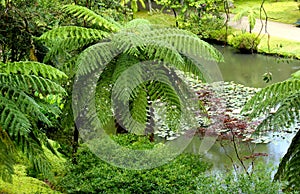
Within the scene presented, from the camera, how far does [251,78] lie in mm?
9523

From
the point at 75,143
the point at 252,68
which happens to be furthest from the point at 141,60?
the point at 252,68

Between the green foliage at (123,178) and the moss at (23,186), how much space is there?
0.56 feet

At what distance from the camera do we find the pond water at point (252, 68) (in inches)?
367

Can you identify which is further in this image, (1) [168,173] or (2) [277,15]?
(2) [277,15]

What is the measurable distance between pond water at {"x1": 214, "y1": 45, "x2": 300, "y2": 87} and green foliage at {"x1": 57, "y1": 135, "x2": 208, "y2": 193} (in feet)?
17.6

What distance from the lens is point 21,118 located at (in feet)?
6.81

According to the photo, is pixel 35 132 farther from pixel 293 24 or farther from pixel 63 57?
pixel 293 24

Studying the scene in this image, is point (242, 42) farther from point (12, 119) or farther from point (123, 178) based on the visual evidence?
point (12, 119)

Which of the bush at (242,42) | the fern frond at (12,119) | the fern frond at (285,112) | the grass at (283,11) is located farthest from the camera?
the grass at (283,11)

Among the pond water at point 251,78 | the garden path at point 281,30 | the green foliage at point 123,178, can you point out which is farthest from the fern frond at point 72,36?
the garden path at point 281,30

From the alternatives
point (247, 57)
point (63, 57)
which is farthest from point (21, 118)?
point (247, 57)

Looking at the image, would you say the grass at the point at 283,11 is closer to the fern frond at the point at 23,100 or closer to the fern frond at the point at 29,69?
the fern frond at the point at 29,69

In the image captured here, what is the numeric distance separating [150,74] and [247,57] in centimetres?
894

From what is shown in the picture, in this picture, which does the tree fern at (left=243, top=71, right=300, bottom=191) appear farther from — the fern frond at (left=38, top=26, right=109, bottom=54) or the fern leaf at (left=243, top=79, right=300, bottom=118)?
the fern frond at (left=38, top=26, right=109, bottom=54)
